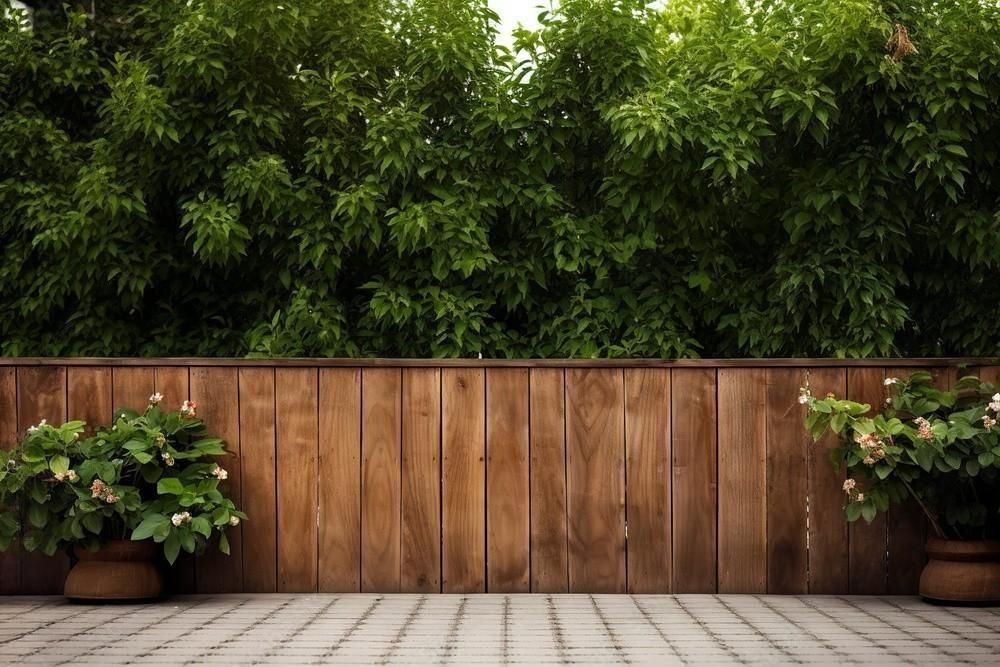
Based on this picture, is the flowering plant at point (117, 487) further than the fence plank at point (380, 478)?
No

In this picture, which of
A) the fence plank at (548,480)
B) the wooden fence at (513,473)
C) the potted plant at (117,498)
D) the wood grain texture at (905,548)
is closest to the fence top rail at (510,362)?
the wooden fence at (513,473)

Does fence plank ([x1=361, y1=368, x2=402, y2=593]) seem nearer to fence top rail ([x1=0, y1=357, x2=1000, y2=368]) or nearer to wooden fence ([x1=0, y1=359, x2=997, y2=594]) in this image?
wooden fence ([x1=0, y1=359, x2=997, y2=594])

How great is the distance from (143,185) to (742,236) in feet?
11.5

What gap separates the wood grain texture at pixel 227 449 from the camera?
5.28 metres

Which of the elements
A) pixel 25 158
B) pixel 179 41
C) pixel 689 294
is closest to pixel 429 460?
pixel 689 294

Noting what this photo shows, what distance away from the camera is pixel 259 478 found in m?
5.29

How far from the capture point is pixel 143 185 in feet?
21.1

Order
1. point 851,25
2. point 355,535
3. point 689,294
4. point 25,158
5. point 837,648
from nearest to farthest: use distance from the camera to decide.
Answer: point 837,648
point 355,535
point 851,25
point 689,294
point 25,158

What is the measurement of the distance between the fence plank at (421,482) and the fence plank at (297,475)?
44cm

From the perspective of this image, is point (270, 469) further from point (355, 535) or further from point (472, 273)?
point (472, 273)

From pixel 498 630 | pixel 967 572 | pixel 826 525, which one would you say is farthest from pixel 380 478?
pixel 967 572

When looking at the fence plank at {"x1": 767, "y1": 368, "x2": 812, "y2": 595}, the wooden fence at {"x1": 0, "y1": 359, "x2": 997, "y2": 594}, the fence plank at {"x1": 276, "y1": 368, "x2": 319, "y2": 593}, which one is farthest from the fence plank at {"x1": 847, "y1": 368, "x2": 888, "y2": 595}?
the fence plank at {"x1": 276, "y1": 368, "x2": 319, "y2": 593}

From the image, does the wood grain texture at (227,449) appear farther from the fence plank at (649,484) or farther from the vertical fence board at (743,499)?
the vertical fence board at (743,499)

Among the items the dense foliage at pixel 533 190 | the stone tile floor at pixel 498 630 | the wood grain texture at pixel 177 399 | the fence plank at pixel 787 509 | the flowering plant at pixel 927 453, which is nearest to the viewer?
the stone tile floor at pixel 498 630
